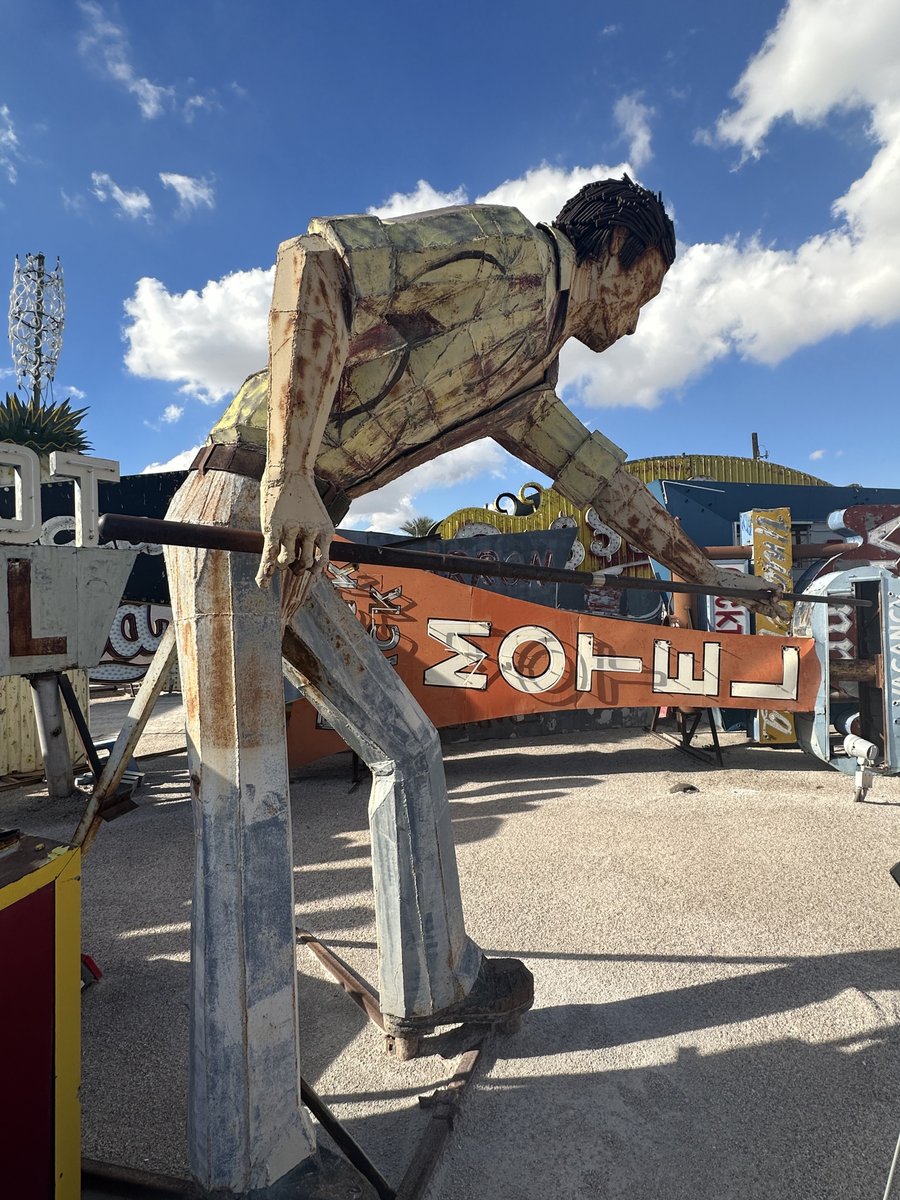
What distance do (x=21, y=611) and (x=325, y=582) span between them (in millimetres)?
3874

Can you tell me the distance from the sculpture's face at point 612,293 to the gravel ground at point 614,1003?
8.78 ft

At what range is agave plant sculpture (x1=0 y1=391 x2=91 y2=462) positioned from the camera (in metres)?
19.5

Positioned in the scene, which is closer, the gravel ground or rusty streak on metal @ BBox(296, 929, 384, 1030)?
the gravel ground

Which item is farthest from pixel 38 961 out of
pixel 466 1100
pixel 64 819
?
pixel 64 819

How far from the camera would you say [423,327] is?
1.88 meters

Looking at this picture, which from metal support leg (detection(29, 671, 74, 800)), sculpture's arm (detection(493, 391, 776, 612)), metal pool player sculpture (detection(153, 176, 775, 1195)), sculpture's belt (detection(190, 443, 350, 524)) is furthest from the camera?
metal support leg (detection(29, 671, 74, 800))

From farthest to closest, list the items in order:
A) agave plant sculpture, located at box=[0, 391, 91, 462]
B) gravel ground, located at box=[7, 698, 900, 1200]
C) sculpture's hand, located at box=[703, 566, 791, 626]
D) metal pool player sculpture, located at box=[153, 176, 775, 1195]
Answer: agave plant sculpture, located at box=[0, 391, 91, 462]
sculpture's hand, located at box=[703, 566, 791, 626]
gravel ground, located at box=[7, 698, 900, 1200]
metal pool player sculpture, located at box=[153, 176, 775, 1195]

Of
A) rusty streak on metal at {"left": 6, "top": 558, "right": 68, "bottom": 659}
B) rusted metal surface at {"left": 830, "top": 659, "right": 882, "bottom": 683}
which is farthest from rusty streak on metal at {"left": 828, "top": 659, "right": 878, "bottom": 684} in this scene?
rusty streak on metal at {"left": 6, "top": 558, "right": 68, "bottom": 659}

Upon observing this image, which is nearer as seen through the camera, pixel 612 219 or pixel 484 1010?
pixel 612 219

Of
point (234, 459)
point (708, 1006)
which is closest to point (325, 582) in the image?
point (234, 459)

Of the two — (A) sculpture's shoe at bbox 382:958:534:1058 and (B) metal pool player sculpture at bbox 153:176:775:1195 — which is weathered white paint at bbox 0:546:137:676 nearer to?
(B) metal pool player sculpture at bbox 153:176:775:1195

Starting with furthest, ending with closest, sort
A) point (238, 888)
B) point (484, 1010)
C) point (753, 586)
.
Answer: point (753, 586)
point (484, 1010)
point (238, 888)

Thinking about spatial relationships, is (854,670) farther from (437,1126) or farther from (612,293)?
(437,1126)

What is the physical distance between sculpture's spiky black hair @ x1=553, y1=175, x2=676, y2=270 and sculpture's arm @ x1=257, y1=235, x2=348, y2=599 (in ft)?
3.56
